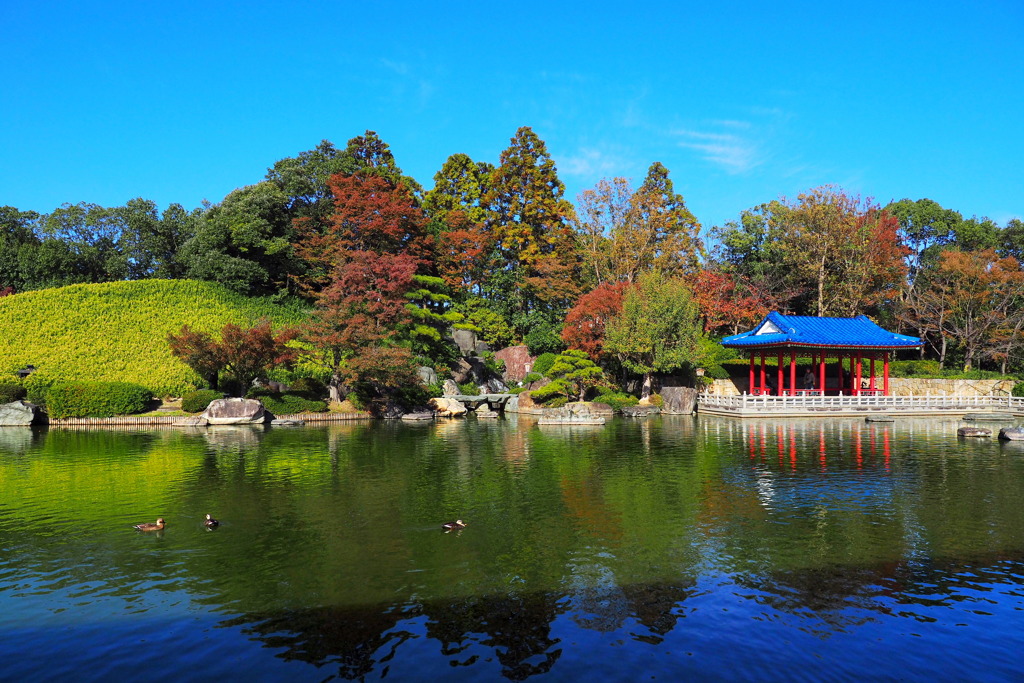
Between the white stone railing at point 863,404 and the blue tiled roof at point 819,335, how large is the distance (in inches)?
122

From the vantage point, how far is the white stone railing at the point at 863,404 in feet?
120

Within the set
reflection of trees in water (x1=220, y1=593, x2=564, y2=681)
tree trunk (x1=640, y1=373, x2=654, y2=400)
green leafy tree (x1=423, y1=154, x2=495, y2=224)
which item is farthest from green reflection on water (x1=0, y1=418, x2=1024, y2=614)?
green leafy tree (x1=423, y1=154, x2=495, y2=224)

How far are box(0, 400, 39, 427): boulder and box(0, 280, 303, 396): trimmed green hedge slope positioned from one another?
3.71 metres

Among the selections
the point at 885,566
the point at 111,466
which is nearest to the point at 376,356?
the point at 111,466

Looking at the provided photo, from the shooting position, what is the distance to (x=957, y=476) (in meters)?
18.4

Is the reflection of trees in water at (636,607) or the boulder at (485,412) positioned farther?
the boulder at (485,412)

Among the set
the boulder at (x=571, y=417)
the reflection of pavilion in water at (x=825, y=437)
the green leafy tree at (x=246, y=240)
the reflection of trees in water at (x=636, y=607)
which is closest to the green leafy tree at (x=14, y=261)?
the green leafy tree at (x=246, y=240)

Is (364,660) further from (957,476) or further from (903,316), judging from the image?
(903,316)

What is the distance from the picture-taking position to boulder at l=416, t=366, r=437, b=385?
39219mm

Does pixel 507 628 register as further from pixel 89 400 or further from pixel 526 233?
pixel 526 233

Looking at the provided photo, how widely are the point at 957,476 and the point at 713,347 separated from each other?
1048 inches

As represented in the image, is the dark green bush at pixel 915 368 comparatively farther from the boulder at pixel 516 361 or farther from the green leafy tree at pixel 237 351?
the green leafy tree at pixel 237 351

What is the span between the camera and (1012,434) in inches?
1020

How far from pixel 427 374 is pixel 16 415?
20.3 meters
